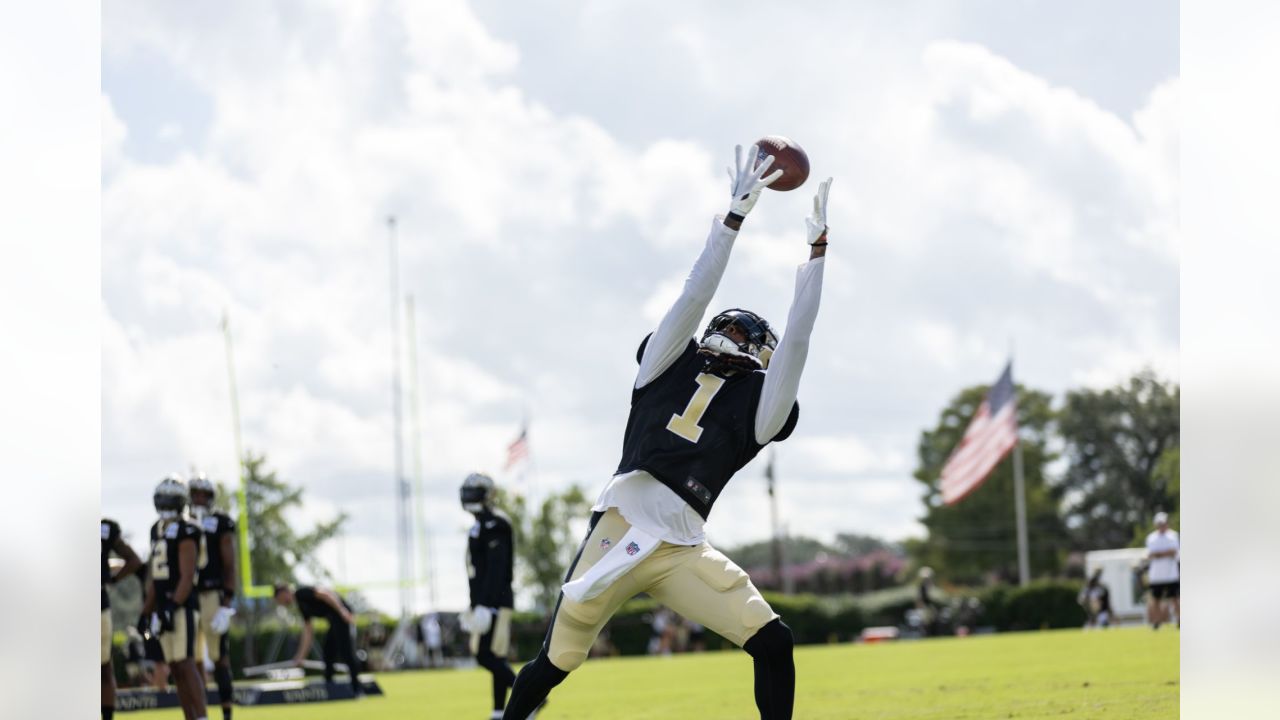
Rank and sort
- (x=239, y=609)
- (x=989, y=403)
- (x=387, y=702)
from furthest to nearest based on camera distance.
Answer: (x=239, y=609), (x=989, y=403), (x=387, y=702)

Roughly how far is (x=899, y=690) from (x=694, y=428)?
8.97m

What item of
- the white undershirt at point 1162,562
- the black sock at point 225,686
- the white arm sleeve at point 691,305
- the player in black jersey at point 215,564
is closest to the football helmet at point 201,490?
the player in black jersey at point 215,564

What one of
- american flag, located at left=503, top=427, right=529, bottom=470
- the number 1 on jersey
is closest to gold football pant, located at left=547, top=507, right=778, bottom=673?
the number 1 on jersey

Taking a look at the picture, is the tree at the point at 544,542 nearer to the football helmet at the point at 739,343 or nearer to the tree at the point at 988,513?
the tree at the point at 988,513

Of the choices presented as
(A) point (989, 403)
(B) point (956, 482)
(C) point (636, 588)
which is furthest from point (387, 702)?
(A) point (989, 403)

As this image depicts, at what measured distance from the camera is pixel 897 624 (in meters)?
61.3

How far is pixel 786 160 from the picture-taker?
7.52m

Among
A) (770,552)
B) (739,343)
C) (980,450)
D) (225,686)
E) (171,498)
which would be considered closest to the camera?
(739,343)

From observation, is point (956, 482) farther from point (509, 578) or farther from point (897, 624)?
point (897, 624)

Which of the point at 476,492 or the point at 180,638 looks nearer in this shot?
the point at 180,638

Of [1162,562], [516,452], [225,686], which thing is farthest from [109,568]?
[516,452]

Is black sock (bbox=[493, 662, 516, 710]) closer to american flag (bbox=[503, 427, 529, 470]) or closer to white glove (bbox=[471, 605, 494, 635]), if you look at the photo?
white glove (bbox=[471, 605, 494, 635])

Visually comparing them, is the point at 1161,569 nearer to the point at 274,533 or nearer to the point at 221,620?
the point at 221,620
